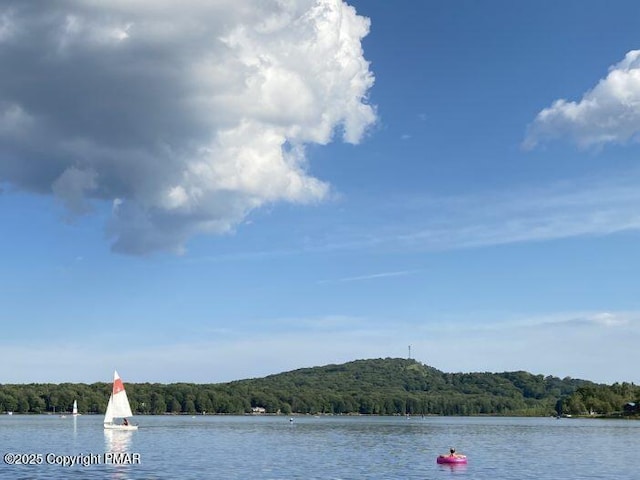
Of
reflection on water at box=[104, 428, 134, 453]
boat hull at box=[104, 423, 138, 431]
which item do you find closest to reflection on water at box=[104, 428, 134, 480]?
reflection on water at box=[104, 428, 134, 453]

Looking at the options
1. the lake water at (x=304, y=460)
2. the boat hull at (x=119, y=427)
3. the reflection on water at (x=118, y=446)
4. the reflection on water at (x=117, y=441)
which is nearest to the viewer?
the reflection on water at (x=118, y=446)

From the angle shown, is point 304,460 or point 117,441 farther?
point 117,441

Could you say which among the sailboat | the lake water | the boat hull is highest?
the sailboat

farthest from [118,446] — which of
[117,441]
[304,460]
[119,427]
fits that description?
[119,427]

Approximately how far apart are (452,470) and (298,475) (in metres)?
18.0

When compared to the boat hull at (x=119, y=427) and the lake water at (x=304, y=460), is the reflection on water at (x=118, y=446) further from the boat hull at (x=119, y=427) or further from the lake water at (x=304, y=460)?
the boat hull at (x=119, y=427)

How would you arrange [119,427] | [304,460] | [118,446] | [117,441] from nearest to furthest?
[304,460] → [118,446] → [117,441] → [119,427]

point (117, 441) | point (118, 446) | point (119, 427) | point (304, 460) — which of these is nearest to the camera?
point (304, 460)

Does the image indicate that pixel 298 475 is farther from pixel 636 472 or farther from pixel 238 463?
pixel 636 472

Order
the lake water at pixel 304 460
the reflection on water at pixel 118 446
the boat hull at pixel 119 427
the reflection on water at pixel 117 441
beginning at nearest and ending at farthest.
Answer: the reflection on water at pixel 118 446 < the lake water at pixel 304 460 < the reflection on water at pixel 117 441 < the boat hull at pixel 119 427

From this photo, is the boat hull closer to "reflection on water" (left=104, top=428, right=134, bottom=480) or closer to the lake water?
"reflection on water" (left=104, top=428, right=134, bottom=480)

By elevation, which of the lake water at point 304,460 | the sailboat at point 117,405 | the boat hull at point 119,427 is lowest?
the lake water at point 304,460

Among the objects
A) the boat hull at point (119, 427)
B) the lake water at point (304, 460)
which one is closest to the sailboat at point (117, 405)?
the boat hull at point (119, 427)

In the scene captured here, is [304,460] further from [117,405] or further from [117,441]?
[117,405]
